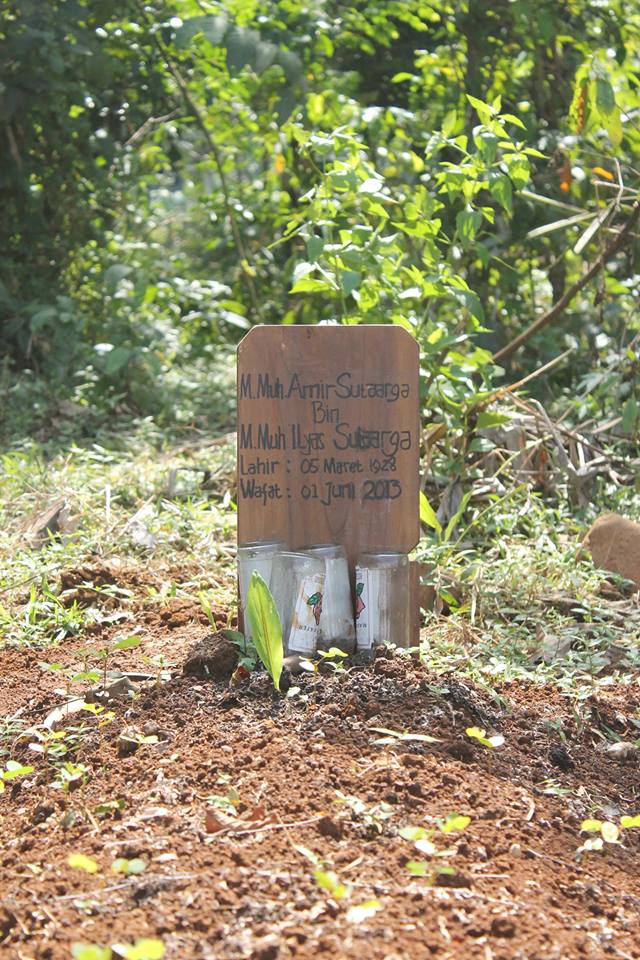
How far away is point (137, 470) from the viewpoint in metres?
4.80

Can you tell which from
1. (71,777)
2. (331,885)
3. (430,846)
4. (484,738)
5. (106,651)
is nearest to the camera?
(331,885)

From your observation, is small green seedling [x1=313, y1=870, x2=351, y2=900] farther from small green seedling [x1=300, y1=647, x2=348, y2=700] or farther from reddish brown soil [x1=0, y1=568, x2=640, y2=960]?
small green seedling [x1=300, y1=647, x2=348, y2=700]

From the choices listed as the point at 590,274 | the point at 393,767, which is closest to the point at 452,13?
the point at 590,274

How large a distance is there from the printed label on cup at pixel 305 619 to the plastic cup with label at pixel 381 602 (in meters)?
0.13

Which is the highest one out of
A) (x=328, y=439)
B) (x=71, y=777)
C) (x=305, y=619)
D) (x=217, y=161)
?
(x=217, y=161)

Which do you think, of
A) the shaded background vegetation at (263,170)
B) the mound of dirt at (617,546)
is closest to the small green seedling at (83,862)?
the mound of dirt at (617,546)

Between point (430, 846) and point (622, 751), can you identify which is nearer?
point (430, 846)

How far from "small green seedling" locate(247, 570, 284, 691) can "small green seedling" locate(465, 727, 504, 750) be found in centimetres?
44

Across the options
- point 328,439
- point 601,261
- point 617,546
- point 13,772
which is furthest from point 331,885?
point 601,261

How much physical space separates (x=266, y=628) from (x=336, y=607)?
0.33 meters

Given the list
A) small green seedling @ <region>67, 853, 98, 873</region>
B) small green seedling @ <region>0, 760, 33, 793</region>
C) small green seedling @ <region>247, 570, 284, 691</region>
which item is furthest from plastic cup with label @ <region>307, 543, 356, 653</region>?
small green seedling @ <region>67, 853, 98, 873</region>

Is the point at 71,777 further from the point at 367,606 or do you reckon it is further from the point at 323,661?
the point at 367,606

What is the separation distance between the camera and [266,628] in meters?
2.55

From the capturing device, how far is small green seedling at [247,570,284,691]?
2547 millimetres
